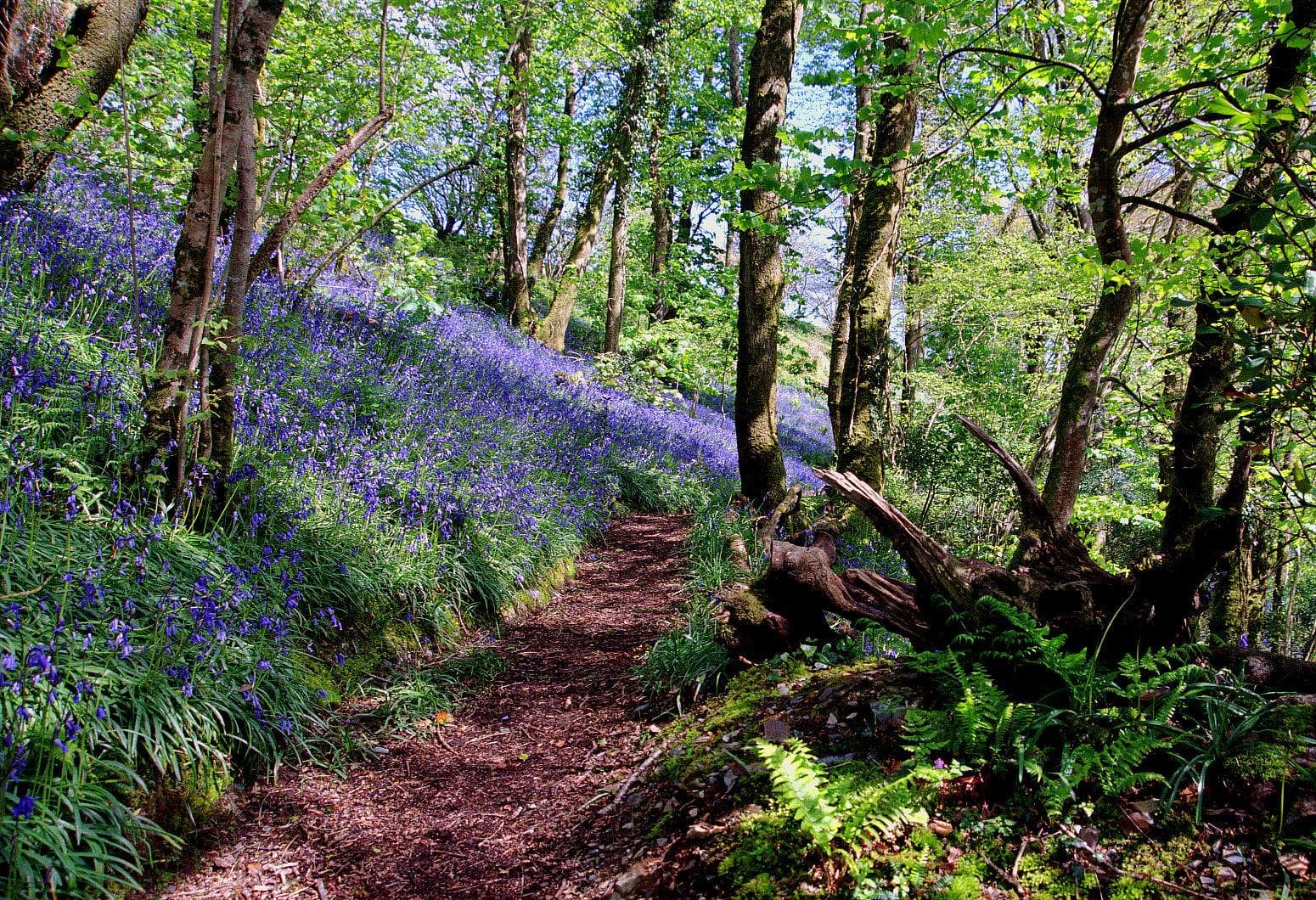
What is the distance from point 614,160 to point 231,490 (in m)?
12.0

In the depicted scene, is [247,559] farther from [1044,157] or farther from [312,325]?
[1044,157]

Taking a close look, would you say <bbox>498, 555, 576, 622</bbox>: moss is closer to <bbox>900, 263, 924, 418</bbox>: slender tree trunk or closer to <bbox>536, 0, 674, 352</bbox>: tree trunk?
<bbox>536, 0, 674, 352</bbox>: tree trunk

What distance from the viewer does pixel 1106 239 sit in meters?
4.15

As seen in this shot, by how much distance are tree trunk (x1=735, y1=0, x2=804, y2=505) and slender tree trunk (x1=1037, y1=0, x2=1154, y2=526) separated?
262cm

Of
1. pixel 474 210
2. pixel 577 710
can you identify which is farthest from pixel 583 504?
pixel 474 210

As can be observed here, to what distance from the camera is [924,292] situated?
1509 centimetres

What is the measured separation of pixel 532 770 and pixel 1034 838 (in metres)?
2.21

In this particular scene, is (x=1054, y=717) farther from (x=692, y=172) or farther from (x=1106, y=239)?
Answer: (x=692, y=172)

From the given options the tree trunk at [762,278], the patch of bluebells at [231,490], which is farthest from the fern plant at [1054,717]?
the tree trunk at [762,278]

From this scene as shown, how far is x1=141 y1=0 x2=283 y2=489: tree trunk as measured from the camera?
3348 millimetres

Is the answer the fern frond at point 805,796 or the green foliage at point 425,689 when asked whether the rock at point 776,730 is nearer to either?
the fern frond at point 805,796

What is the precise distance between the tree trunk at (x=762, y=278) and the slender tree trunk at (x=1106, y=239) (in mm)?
2622

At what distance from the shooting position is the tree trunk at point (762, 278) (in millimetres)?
6715

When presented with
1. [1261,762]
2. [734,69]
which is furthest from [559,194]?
[1261,762]
